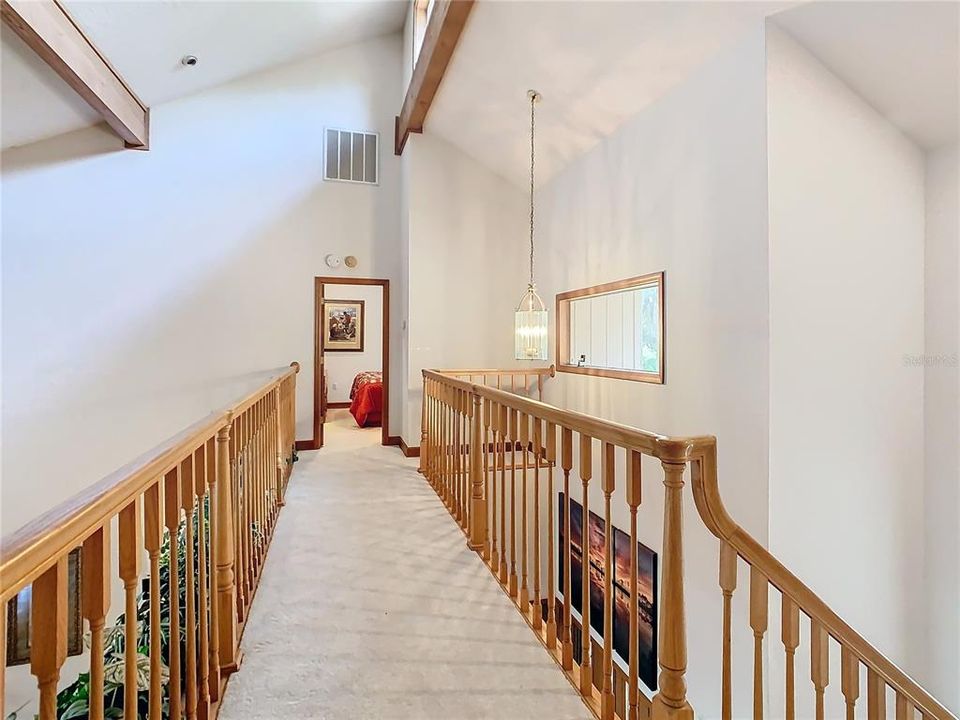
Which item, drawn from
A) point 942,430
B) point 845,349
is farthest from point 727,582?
point 942,430

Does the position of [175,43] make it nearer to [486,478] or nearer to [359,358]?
[486,478]

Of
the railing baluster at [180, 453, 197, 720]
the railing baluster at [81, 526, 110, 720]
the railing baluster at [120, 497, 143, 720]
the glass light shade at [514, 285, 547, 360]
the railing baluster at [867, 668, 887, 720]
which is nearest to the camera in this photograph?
the railing baluster at [81, 526, 110, 720]

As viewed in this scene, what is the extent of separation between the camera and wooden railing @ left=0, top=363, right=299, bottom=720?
75cm

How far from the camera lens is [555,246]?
5355 mm

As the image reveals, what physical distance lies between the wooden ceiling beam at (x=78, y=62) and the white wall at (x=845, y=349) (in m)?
4.43

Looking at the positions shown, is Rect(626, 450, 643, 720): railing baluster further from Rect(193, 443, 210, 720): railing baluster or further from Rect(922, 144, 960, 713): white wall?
Rect(922, 144, 960, 713): white wall

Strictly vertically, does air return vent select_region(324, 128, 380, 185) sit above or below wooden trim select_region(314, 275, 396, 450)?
above

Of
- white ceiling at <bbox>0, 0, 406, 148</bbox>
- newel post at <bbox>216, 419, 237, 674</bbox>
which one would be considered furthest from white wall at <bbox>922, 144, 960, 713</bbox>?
white ceiling at <bbox>0, 0, 406, 148</bbox>

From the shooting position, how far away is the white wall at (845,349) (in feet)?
Answer: 9.12

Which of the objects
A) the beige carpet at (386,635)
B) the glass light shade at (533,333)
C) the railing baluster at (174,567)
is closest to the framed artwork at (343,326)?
the glass light shade at (533,333)

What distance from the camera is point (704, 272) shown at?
3.26m

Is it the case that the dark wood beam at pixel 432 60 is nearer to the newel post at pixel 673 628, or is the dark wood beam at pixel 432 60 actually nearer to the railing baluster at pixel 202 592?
the railing baluster at pixel 202 592

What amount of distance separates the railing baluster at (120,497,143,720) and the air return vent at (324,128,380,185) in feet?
17.2

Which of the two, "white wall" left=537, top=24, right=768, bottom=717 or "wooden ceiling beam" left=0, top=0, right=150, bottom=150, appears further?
"wooden ceiling beam" left=0, top=0, right=150, bottom=150
